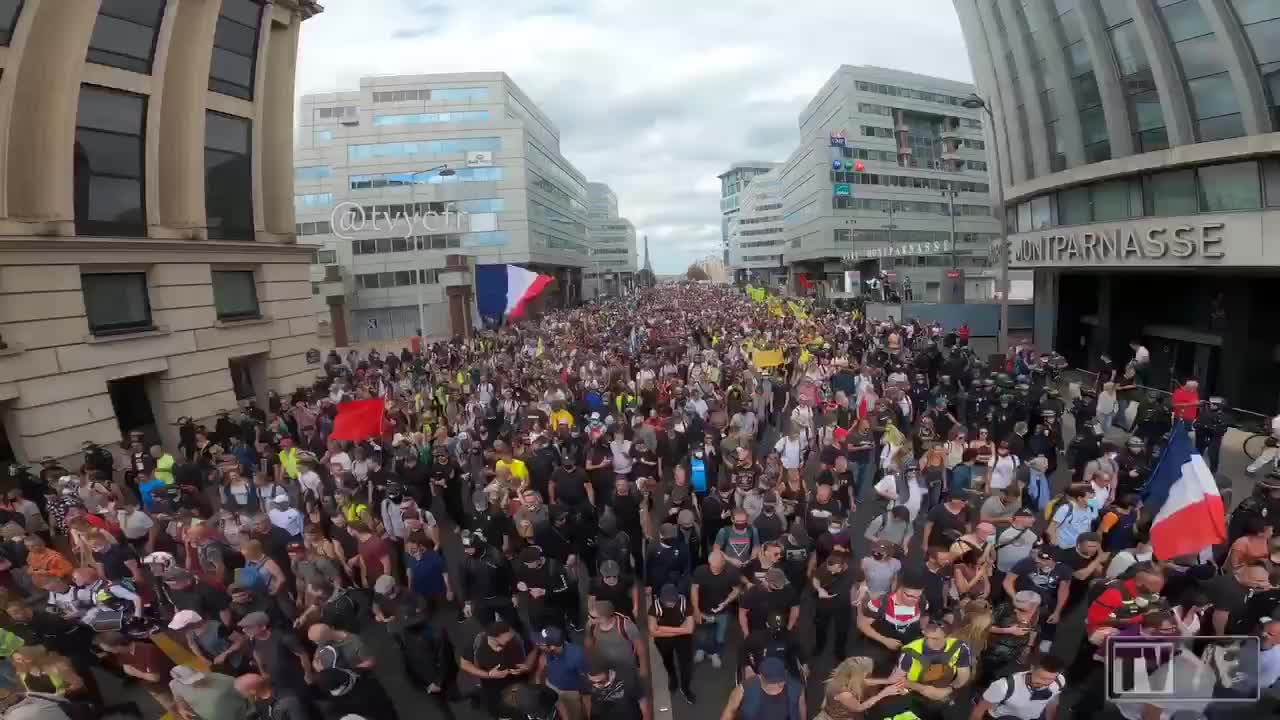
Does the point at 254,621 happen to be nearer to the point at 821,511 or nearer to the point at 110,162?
the point at 821,511

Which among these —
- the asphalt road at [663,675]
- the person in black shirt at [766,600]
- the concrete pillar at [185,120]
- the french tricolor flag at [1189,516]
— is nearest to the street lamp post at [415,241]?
the concrete pillar at [185,120]

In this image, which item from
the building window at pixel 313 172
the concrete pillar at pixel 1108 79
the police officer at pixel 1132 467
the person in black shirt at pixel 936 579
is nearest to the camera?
the person in black shirt at pixel 936 579

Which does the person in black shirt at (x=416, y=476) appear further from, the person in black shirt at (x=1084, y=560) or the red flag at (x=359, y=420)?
the person in black shirt at (x=1084, y=560)

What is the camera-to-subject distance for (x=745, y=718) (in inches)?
179

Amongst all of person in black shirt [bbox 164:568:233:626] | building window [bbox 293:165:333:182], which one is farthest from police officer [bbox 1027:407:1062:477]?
building window [bbox 293:165:333:182]

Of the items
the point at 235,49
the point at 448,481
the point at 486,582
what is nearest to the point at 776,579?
the point at 486,582

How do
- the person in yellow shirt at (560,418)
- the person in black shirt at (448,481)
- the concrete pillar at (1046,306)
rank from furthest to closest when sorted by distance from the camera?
the concrete pillar at (1046,306)
the person in yellow shirt at (560,418)
the person in black shirt at (448,481)

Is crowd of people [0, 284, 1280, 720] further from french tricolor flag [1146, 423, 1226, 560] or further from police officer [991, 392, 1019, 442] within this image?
french tricolor flag [1146, 423, 1226, 560]

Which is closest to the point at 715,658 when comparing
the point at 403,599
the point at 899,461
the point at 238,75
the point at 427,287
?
the point at 403,599

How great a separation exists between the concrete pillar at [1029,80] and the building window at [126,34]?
2591 cm

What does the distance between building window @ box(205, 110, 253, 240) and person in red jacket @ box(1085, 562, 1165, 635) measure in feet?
67.4

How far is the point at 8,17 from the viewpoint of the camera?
12797 millimetres

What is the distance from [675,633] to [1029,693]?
2758 mm

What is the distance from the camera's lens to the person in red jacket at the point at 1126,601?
4.98 m
